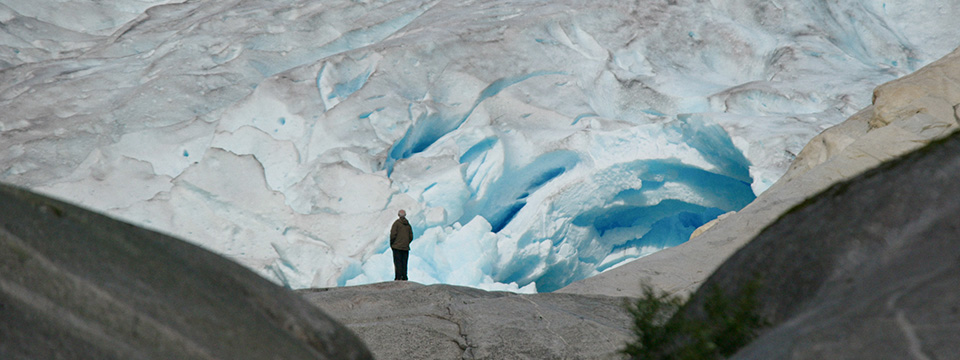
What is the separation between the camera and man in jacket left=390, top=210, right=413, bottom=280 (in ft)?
23.4

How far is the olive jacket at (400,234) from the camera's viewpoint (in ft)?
23.4

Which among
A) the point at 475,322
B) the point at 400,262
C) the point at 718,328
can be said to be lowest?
the point at 400,262

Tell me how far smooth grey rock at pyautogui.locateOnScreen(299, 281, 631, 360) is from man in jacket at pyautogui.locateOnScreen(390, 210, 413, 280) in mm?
1438

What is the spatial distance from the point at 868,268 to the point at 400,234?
17.7 ft

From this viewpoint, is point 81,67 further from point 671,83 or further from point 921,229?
point 921,229

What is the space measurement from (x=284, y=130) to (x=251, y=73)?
1973mm

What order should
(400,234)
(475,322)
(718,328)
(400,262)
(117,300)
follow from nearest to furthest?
(117,300) < (718,328) < (475,322) < (400,234) < (400,262)

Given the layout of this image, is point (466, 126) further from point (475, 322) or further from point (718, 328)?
point (718, 328)

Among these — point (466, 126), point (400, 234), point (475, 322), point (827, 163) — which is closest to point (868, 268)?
point (475, 322)

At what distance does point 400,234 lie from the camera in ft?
23.4

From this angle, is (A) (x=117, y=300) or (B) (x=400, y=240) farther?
(B) (x=400, y=240)

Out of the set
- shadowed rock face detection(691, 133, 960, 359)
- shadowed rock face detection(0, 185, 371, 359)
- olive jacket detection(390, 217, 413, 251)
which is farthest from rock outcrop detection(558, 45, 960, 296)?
shadowed rock face detection(0, 185, 371, 359)

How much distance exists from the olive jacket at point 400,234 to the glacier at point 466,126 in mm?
974

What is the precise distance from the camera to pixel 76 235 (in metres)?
2.05
